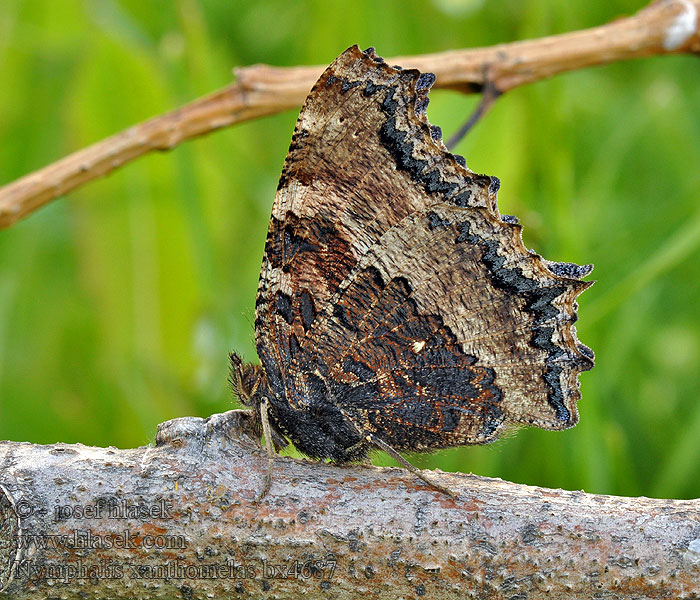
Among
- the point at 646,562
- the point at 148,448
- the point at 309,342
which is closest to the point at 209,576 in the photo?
the point at 148,448

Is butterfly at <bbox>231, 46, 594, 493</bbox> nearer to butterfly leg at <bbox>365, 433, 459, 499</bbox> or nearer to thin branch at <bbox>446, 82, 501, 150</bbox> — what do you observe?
butterfly leg at <bbox>365, 433, 459, 499</bbox>

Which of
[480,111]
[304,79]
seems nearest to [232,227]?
[304,79]

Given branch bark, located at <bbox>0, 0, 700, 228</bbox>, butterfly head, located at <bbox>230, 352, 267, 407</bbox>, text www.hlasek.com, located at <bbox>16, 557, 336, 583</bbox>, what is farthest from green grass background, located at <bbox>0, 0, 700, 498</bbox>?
text www.hlasek.com, located at <bbox>16, 557, 336, 583</bbox>

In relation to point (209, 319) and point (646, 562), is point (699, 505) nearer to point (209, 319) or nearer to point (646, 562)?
point (646, 562)

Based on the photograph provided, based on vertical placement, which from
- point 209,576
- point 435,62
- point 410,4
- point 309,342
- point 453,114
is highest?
point 410,4

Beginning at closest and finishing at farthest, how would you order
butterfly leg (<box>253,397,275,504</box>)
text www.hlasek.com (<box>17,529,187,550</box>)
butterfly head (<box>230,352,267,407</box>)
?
text www.hlasek.com (<box>17,529,187,550</box>) → butterfly leg (<box>253,397,275,504</box>) → butterfly head (<box>230,352,267,407</box>)

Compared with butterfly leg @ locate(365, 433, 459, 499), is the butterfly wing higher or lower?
higher

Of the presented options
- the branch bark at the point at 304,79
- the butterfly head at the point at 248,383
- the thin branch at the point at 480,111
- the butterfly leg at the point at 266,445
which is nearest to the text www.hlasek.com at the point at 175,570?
the butterfly leg at the point at 266,445
